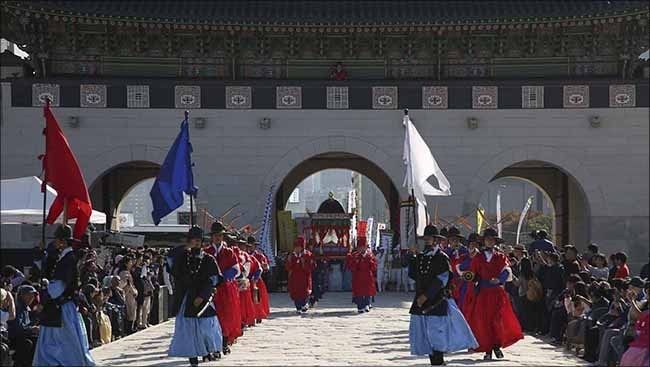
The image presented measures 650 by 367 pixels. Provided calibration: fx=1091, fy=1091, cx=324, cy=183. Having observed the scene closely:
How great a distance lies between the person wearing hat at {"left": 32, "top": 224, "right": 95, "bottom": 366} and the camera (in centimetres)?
1092

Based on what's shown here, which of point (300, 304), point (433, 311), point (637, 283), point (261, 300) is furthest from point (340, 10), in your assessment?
point (637, 283)

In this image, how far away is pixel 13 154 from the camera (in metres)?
25.8

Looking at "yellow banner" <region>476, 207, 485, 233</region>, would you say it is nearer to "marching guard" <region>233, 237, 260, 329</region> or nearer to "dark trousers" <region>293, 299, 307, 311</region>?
"dark trousers" <region>293, 299, 307, 311</region>

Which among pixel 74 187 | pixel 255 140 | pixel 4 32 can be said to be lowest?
pixel 74 187

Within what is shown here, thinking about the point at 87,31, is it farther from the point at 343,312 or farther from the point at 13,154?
the point at 343,312

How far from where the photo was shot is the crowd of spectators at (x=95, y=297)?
1195 centimetres

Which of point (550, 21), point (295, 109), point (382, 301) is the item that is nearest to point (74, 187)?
point (382, 301)

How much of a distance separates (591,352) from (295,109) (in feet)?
47.9

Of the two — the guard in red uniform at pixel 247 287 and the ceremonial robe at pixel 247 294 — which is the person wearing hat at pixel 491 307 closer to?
the guard in red uniform at pixel 247 287

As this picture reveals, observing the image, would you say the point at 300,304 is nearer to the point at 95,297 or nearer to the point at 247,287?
the point at 247,287

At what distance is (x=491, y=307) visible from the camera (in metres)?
13.3

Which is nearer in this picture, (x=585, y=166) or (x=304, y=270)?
(x=304, y=270)

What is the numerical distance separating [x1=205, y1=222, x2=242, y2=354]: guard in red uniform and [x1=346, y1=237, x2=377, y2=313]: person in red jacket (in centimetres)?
704

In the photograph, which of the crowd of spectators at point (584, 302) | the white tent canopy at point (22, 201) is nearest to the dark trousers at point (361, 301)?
the crowd of spectators at point (584, 302)
